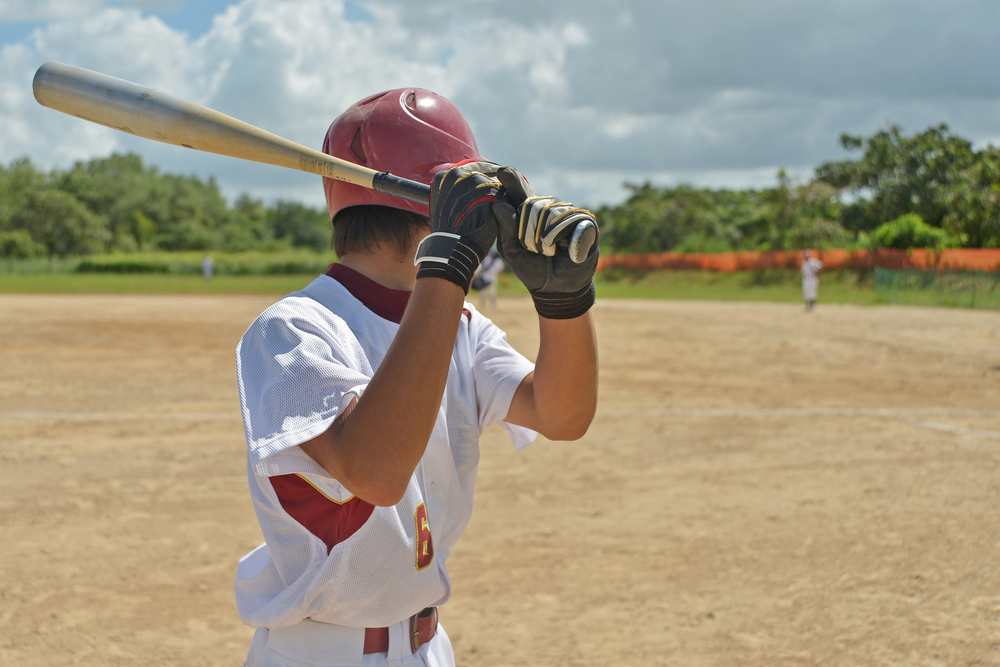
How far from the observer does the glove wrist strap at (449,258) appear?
1.38 m

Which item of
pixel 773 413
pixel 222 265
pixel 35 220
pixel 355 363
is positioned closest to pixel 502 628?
pixel 355 363

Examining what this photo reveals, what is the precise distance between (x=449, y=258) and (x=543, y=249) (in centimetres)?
18

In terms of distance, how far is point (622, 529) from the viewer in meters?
4.91

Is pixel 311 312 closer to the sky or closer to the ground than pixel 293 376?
closer to the sky

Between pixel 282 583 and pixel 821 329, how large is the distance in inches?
717

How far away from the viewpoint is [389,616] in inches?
61.7

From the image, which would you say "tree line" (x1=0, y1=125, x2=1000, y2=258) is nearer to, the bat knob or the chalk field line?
the chalk field line

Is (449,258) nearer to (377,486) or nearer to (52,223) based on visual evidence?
(377,486)

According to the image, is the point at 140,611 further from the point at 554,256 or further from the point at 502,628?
the point at 554,256

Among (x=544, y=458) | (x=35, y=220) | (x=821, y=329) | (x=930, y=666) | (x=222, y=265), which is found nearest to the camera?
(x=930, y=666)

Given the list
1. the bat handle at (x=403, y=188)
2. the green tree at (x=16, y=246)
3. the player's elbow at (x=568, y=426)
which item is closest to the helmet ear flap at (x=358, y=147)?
the bat handle at (x=403, y=188)

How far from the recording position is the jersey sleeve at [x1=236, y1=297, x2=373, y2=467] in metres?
1.36

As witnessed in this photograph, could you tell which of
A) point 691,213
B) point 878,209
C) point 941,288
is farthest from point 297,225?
point 941,288

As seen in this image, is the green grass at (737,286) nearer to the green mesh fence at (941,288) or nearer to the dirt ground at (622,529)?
the green mesh fence at (941,288)
